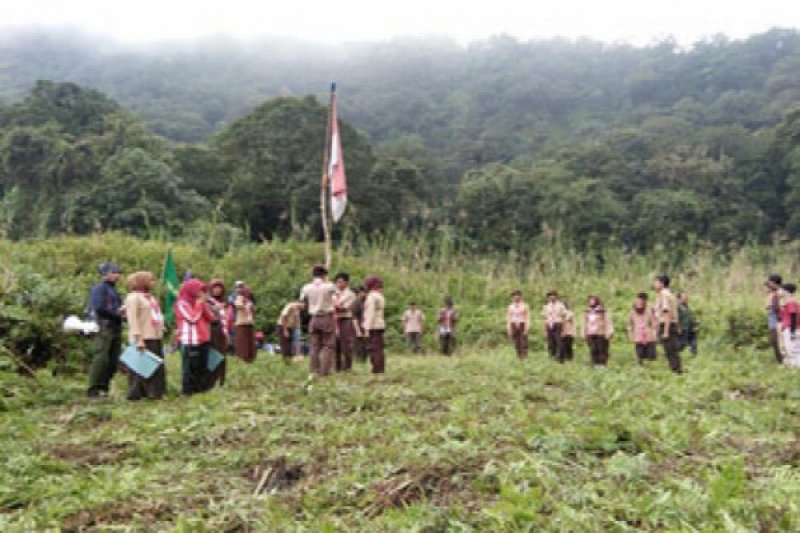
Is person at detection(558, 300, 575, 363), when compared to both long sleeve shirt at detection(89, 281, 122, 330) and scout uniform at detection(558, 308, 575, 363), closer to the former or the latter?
scout uniform at detection(558, 308, 575, 363)

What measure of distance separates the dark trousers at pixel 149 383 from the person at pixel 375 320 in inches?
114

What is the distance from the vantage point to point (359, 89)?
89.0 metres

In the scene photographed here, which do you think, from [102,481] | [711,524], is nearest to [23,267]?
[102,481]

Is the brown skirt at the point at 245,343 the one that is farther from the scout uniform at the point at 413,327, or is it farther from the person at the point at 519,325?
the scout uniform at the point at 413,327

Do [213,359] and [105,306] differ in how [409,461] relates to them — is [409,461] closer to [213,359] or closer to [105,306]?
[213,359]

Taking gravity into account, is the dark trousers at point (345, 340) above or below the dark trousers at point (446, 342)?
above

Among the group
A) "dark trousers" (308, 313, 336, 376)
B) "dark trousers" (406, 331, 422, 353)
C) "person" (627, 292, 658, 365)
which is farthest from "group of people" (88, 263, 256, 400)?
"dark trousers" (406, 331, 422, 353)

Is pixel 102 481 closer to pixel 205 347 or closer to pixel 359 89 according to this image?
pixel 205 347

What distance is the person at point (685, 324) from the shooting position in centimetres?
1431

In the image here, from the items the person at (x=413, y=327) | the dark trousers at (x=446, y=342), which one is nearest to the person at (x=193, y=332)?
the person at (x=413, y=327)

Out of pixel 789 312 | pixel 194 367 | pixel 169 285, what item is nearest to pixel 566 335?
pixel 789 312

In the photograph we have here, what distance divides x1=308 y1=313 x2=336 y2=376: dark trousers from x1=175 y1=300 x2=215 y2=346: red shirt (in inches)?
57.5

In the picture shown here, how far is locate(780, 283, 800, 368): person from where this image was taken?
10.9 metres

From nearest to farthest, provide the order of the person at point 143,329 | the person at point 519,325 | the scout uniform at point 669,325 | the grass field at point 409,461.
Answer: the grass field at point 409,461, the person at point 143,329, the scout uniform at point 669,325, the person at point 519,325
